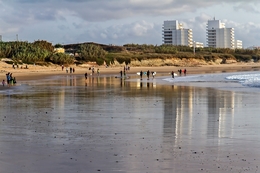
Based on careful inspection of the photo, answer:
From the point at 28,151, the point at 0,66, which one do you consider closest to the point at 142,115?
the point at 28,151

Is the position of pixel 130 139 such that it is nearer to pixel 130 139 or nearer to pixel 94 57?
pixel 130 139

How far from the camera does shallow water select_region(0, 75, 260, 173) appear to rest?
325 inches

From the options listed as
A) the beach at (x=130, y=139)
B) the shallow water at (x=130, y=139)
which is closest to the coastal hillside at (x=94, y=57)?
the shallow water at (x=130, y=139)

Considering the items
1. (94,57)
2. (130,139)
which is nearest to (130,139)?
(130,139)

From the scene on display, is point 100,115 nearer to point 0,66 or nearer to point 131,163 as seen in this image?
point 131,163

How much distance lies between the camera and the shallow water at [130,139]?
825 centimetres

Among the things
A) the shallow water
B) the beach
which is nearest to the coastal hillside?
the shallow water

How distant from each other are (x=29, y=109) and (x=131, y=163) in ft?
34.3

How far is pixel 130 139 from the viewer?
35.8 ft

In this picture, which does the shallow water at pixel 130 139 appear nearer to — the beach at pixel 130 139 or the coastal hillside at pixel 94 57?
the beach at pixel 130 139

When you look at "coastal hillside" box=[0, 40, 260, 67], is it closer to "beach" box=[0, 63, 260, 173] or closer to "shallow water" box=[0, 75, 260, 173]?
"shallow water" box=[0, 75, 260, 173]

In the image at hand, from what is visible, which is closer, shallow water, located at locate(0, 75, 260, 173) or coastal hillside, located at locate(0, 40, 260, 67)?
shallow water, located at locate(0, 75, 260, 173)

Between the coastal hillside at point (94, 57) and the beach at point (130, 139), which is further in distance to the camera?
the coastal hillside at point (94, 57)

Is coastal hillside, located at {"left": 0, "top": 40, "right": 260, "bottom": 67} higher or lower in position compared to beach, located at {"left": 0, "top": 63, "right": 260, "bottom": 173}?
higher
